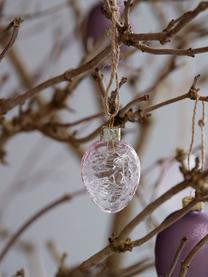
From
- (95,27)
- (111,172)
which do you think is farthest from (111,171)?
(95,27)

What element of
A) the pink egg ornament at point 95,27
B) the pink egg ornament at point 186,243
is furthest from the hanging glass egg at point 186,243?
the pink egg ornament at point 95,27

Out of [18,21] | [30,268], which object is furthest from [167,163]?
[30,268]

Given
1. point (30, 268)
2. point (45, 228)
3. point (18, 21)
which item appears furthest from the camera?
point (45, 228)

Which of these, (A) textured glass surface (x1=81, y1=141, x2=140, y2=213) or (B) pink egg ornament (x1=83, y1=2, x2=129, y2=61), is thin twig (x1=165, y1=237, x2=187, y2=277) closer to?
(A) textured glass surface (x1=81, y1=141, x2=140, y2=213)

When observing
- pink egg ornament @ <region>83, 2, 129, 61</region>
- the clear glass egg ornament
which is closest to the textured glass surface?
the clear glass egg ornament

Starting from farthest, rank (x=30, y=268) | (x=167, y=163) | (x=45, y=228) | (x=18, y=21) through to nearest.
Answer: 1. (x=45, y=228)
2. (x=30, y=268)
3. (x=167, y=163)
4. (x=18, y=21)

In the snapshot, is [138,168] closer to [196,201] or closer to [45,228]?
[196,201]
